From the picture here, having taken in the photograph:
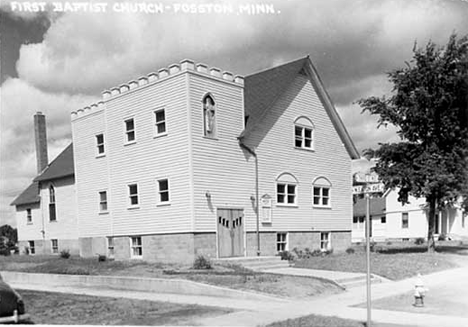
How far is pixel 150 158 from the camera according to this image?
40.1 ft

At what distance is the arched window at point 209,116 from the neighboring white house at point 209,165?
0.09 feet

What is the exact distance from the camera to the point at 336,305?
21.9 feet

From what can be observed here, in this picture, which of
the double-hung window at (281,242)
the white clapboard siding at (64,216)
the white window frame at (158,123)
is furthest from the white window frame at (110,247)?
the double-hung window at (281,242)

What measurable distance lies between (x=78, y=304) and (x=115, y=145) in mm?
7265

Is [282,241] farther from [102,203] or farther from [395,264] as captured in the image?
[102,203]

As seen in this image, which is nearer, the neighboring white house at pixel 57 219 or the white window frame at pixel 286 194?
the white window frame at pixel 286 194

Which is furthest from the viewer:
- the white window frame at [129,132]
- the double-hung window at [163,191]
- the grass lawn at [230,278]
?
the white window frame at [129,132]

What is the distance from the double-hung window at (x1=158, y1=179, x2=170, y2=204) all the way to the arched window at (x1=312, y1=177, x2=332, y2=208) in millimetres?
5661

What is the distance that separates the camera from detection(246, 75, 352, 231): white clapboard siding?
1387 centimetres

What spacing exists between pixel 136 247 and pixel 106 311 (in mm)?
7059

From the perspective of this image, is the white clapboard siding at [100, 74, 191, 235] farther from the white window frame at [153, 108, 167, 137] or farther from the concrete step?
the concrete step

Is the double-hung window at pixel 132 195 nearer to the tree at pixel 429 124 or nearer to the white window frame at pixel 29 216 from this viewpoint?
the white window frame at pixel 29 216

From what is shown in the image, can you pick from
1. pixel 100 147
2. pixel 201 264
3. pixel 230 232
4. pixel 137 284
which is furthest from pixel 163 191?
pixel 137 284

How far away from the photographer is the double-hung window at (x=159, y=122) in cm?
1202
